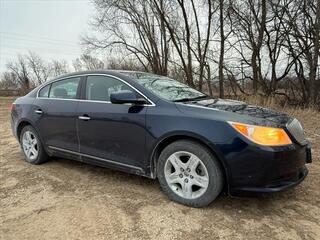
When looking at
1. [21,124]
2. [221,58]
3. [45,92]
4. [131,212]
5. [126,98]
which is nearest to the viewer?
[131,212]

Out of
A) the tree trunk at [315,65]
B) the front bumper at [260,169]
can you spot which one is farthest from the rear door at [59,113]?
the tree trunk at [315,65]

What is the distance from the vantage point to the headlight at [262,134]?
302 centimetres

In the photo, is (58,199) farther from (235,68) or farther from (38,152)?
(235,68)

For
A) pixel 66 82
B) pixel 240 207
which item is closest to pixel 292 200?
pixel 240 207

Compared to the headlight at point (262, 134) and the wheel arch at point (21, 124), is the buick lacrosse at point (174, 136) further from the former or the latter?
the wheel arch at point (21, 124)

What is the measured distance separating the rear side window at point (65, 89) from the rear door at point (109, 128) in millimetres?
230

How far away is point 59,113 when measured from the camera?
453 centimetres

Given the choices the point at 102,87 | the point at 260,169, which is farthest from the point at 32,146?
the point at 260,169

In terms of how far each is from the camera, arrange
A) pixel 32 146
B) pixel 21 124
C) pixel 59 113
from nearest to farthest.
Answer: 1. pixel 59 113
2. pixel 32 146
3. pixel 21 124

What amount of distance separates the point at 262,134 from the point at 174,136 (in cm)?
90

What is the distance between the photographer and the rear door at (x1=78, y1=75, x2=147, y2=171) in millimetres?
3697

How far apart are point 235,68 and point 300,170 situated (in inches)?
554

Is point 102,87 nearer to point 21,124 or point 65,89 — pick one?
point 65,89

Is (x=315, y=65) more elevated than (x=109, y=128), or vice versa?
(x=315, y=65)
